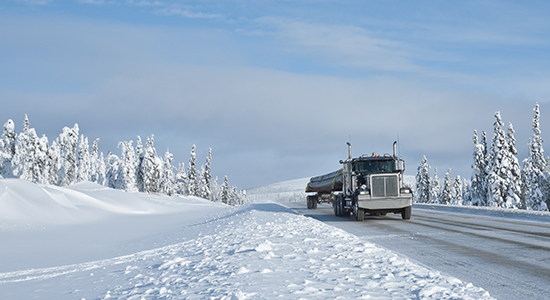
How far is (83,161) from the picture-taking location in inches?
4437

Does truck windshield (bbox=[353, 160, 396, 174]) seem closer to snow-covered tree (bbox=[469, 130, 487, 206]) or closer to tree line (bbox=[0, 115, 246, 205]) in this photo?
snow-covered tree (bbox=[469, 130, 487, 206])

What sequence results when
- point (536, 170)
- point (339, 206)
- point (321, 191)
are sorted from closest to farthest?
point (339, 206)
point (321, 191)
point (536, 170)

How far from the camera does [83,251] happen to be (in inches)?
599

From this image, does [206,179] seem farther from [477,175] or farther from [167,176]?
[477,175]

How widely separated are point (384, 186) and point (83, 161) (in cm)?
10730

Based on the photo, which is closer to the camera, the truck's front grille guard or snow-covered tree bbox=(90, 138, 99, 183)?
the truck's front grille guard

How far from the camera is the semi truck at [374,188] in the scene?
2100cm

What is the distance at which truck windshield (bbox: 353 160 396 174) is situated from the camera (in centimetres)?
2231

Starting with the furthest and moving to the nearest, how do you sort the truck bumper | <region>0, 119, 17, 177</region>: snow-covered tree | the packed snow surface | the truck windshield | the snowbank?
<region>0, 119, 17, 177</region>: snow-covered tree → the snowbank → the truck windshield → the truck bumper → the packed snow surface

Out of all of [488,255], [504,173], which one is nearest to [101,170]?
[504,173]

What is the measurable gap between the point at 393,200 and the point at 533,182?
44.4 meters

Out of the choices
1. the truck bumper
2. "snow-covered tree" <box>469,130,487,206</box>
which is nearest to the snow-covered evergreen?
"snow-covered tree" <box>469,130,487,206</box>

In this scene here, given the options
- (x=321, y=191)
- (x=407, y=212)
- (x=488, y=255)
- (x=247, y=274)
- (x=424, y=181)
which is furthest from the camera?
(x=424, y=181)

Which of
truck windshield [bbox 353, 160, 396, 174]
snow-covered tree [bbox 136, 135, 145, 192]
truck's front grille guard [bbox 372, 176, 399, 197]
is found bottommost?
truck's front grille guard [bbox 372, 176, 399, 197]
